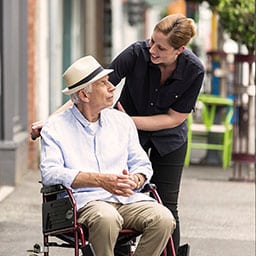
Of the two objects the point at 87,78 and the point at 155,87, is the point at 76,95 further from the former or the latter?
the point at 155,87

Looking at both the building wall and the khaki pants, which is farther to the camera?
the building wall

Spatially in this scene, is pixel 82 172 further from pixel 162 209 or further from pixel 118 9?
pixel 118 9

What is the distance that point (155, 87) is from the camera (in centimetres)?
688

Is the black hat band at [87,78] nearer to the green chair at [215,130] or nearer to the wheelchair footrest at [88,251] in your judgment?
the wheelchair footrest at [88,251]

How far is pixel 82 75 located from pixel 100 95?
0.15 m

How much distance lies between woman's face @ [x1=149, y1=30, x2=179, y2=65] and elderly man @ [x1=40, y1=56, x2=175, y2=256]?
45cm

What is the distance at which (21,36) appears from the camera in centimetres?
1279

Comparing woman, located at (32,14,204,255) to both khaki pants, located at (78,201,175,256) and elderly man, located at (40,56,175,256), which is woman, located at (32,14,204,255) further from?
khaki pants, located at (78,201,175,256)

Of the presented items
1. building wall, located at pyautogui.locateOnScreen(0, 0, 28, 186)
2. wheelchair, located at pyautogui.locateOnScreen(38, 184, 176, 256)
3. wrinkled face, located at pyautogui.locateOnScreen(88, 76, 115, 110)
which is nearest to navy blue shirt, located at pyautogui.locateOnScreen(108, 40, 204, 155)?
wrinkled face, located at pyautogui.locateOnScreen(88, 76, 115, 110)

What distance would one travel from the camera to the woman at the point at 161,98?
679cm

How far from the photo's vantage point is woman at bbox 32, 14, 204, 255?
6.79 metres

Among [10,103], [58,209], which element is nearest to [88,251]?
[58,209]

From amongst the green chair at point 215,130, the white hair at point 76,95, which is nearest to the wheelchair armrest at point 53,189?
the white hair at point 76,95

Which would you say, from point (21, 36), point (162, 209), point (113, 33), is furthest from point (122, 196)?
point (113, 33)
